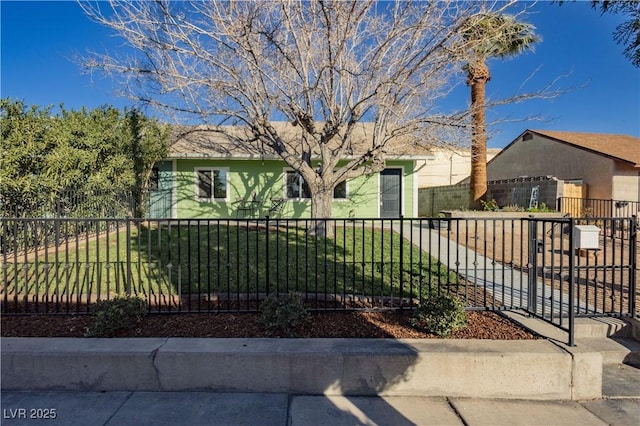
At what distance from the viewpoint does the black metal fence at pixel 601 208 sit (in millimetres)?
13852

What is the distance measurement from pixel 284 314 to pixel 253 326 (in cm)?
38

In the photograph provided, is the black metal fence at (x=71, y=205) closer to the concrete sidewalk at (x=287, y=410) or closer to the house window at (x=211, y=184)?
the house window at (x=211, y=184)

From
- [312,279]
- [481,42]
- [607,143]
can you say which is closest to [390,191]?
[481,42]

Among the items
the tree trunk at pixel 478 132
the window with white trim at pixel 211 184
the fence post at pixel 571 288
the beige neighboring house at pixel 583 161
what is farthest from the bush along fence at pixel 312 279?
the beige neighboring house at pixel 583 161

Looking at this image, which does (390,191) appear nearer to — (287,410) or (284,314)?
(284,314)

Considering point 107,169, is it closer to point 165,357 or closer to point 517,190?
point 165,357

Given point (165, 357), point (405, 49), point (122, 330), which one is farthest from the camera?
point (405, 49)

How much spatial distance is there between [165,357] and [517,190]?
15235 millimetres

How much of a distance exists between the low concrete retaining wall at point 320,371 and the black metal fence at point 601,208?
1277 cm

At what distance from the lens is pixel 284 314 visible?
3.51 m

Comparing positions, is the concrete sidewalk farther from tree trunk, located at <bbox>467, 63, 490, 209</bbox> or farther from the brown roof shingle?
the brown roof shingle

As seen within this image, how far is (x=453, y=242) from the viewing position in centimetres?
971

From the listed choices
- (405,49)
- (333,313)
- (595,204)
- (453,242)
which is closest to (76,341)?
(333,313)

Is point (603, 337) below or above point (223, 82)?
below
